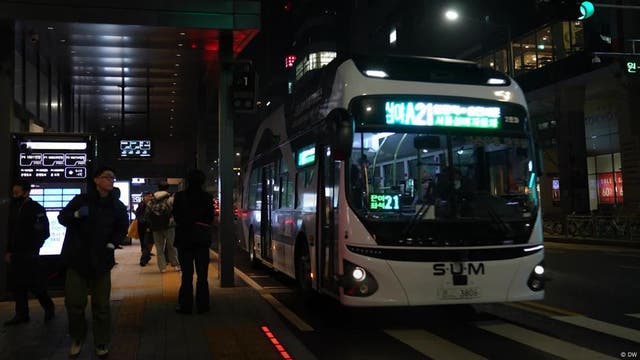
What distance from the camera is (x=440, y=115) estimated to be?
780 cm

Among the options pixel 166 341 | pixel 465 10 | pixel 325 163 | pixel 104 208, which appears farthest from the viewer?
pixel 465 10

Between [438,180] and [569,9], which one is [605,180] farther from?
[438,180]

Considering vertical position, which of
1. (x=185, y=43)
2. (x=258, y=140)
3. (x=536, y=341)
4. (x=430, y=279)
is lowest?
(x=536, y=341)

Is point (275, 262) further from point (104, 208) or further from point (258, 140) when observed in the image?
point (104, 208)

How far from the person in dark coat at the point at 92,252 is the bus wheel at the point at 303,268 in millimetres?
3734

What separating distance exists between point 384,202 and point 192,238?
2810 mm

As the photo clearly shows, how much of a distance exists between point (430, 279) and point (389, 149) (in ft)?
5.57

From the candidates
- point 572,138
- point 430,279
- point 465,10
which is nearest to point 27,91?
point 430,279

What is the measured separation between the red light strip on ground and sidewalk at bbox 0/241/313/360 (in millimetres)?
48

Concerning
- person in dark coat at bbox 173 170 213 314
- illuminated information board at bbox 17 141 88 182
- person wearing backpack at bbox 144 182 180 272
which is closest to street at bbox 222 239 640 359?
person in dark coat at bbox 173 170 213 314

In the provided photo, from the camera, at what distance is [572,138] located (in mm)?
34156

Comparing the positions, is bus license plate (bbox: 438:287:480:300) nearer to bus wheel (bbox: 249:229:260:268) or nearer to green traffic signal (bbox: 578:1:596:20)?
green traffic signal (bbox: 578:1:596:20)

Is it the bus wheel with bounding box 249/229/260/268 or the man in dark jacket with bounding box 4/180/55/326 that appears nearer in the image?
the man in dark jacket with bounding box 4/180/55/326

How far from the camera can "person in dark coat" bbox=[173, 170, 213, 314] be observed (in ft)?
27.3
